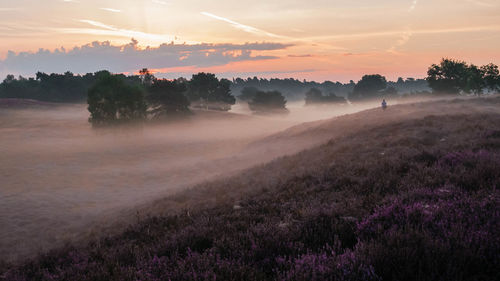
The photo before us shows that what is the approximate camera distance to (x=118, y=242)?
7.10 m

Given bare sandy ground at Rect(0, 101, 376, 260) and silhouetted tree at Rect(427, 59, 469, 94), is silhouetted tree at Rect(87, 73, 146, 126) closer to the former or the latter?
bare sandy ground at Rect(0, 101, 376, 260)

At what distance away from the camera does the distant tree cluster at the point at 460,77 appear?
76.4 m

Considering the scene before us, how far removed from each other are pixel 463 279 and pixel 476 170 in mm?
5096

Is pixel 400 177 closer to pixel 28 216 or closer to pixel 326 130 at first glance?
pixel 28 216

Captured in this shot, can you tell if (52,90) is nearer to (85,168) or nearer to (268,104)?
(268,104)

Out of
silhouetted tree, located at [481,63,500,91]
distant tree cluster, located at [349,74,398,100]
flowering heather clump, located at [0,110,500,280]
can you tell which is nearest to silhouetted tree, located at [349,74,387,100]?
distant tree cluster, located at [349,74,398,100]

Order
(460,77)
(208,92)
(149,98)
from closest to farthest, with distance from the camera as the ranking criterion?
(149,98) < (460,77) < (208,92)

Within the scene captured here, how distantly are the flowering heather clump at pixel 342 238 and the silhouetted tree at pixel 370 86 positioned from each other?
151 meters

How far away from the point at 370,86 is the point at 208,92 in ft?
292

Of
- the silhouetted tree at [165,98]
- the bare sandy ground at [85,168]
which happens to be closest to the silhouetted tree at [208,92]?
the bare sandy ground at [85,168]

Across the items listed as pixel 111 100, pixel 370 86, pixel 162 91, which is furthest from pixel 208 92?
pixel 370 86

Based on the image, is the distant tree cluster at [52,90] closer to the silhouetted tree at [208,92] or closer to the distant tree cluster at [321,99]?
the silhouetted tree at [208,92]

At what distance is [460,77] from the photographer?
85.6 m

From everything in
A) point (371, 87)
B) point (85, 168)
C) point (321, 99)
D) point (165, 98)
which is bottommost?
point (85, 168)
